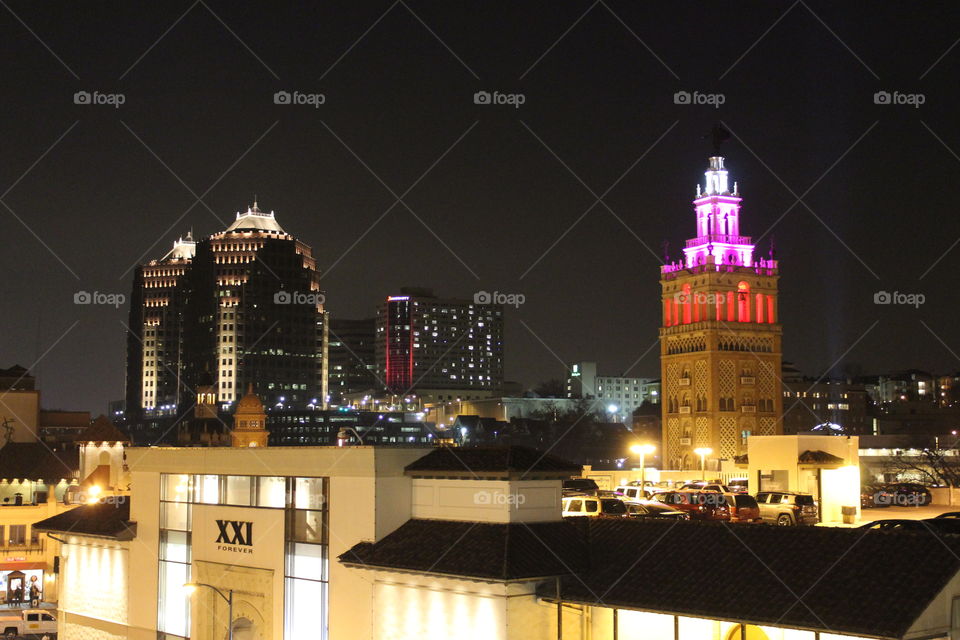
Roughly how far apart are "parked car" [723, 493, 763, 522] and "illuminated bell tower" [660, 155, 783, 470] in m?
58.8

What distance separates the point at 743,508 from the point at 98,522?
23.1m

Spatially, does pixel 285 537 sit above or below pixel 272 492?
below

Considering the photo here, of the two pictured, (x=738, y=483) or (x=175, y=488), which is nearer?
(x=175, y=488)

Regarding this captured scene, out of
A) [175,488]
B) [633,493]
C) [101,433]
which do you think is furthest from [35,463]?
[633,493]

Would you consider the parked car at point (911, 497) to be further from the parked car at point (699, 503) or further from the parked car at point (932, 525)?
the parked car at point (932, 525)

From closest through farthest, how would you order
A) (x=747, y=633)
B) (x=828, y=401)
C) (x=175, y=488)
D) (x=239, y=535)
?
(x=747, y=633), (x=239, y=535), (x=175, y=488), (x=828, y=401)

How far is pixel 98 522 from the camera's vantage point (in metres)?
42.6

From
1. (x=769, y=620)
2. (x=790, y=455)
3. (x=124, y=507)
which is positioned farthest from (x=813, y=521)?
(x=124, y=507)

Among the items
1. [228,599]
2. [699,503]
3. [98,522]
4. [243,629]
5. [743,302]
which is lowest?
[243,629]

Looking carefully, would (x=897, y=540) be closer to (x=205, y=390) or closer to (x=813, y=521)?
(x=813, y=521)

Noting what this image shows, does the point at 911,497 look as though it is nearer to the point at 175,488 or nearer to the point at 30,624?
the point at 175,488

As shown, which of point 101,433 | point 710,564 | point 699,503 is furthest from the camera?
point 101,433

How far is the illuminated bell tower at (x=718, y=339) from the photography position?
103m

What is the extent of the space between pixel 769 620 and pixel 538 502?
801cm
